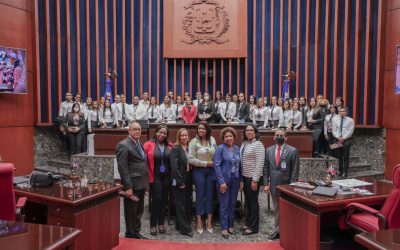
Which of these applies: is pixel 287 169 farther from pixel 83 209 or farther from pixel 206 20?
pixel 206 20

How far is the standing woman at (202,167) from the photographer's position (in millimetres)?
4488

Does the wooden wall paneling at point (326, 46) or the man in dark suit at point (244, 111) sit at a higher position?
the wooden wall paneling at point (326, 46)

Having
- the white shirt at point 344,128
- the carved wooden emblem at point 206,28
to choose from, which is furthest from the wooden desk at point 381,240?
the carved wooden emblem at point 206,28

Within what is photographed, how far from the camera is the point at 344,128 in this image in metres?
7.11

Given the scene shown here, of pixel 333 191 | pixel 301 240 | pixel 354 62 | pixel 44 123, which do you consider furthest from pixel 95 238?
pixel 354 62

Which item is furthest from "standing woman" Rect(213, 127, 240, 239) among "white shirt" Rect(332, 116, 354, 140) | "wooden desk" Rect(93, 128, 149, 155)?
"white shirt" Rect(332, 116, 354, 140)

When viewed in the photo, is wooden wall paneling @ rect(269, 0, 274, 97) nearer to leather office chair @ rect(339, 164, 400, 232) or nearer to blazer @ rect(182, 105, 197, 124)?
blazer @ rect(182, 105, 197, 124)

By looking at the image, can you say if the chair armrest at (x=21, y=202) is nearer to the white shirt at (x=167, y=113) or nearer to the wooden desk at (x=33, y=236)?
the wooden desk at (x=33, y=236)

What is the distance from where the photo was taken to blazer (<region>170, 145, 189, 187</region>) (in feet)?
14.3

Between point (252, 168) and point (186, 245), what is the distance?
1236 mm

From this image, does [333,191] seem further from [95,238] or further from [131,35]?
[131,35]

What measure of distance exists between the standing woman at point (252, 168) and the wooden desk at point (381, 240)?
2311mm

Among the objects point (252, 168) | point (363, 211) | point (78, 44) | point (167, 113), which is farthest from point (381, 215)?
point (78, 44)

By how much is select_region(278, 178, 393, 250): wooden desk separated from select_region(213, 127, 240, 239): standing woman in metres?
0.84
